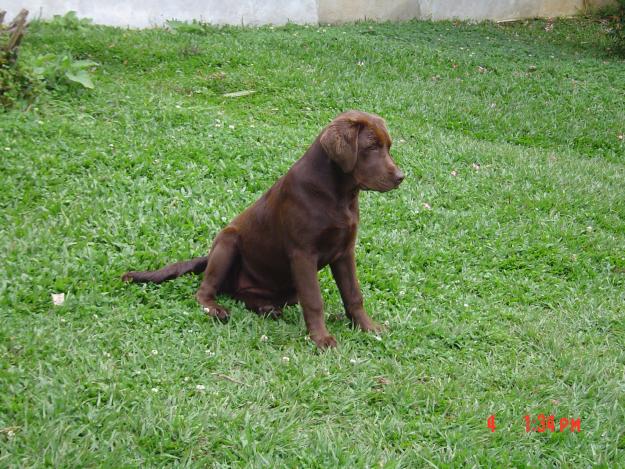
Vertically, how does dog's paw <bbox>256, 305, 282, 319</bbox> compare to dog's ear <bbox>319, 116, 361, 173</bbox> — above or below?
below

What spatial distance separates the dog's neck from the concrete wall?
26.8ft

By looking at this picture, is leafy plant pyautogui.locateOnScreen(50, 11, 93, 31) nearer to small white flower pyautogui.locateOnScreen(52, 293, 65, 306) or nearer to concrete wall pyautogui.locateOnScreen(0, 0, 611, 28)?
concrete wall pyautogui.locateOnScreen(0, 0, 611, 28)

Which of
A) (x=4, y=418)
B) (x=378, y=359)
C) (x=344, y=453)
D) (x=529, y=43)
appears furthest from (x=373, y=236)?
(x=529, y=43)

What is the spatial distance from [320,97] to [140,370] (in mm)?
6542

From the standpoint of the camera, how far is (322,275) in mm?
5590

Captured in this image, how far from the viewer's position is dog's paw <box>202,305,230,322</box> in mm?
4603

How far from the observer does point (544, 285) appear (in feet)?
19.2

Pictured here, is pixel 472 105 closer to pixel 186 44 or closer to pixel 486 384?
pixel 186 44

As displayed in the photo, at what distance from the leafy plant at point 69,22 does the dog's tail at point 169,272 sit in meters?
7.19

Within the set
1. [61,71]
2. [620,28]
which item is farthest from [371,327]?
[620,28]

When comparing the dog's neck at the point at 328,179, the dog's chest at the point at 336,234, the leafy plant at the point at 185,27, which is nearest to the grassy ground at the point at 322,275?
the dog's chest at the point at 336,234
